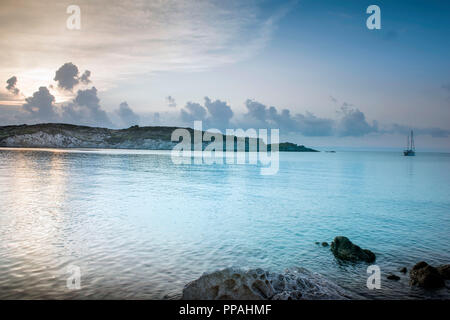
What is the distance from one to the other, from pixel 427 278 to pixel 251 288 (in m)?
6.92

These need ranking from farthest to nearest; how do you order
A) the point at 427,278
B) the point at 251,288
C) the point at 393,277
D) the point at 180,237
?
the point at 180,237, the point at 393,277, the point at 427,278, the point at 251,288

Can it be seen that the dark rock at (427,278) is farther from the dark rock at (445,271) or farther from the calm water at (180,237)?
the dark rock at (445,271)

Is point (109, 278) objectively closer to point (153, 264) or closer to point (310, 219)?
point (153, 264)

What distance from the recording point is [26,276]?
11156 millimetres

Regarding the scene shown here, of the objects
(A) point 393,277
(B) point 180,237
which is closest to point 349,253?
(A) point 393,277

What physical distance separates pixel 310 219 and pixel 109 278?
16.6 metres

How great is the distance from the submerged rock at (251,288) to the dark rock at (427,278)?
2.89 meters

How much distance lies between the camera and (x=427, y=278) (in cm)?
1102

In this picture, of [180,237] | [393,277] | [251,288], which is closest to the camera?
[251,288]

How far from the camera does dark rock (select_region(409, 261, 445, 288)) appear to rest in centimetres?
1099

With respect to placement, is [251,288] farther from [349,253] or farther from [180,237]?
[180,237]

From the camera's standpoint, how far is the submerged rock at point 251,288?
8.71 m

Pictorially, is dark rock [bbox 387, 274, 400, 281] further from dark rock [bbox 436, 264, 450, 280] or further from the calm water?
dark rock [bbox 436, 264, 450, 280]
